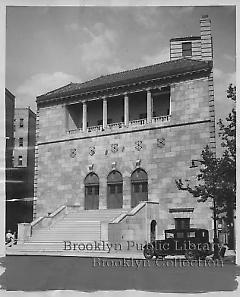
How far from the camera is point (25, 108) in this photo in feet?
19.9

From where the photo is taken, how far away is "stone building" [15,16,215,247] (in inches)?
234

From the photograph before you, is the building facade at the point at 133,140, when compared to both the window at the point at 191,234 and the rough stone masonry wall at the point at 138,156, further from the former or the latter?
the window at the point at 191,234

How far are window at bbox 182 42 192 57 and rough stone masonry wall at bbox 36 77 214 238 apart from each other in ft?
1.12

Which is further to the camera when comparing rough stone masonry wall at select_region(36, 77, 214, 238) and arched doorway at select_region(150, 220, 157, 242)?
rough stone masonry wall at select_region(36, 77, 214, 238)

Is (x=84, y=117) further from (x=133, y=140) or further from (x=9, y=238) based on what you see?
(x=9, y=238)

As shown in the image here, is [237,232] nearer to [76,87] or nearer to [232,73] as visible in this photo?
[232,73]

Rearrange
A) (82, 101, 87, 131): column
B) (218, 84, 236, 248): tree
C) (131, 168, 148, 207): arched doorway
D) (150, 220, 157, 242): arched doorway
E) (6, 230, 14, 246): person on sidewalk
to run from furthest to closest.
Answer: (82, 101, 87, 131): column → (131, 168, 148, 207): arched doorway → (150, 220, 157, 242): arched doorway → (218, 84, 236, 248): tree → (6, 230, 14, 246): person on sidewalk

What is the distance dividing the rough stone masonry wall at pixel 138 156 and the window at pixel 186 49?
0.34m

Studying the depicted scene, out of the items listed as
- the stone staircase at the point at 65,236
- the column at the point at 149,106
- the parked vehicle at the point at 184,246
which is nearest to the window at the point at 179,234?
the parked vehicle at the point at 184,246

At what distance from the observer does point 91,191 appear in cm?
634

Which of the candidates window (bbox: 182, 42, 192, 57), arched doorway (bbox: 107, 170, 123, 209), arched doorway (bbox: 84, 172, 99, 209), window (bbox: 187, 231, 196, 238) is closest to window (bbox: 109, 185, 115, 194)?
arched doorway (bbox: 107, 170, 123, 209)

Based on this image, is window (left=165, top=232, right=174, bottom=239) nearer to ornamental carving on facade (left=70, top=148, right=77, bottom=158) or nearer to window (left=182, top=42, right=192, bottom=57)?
ornamental carving on facade (left=70, top=148, right=77, bottom=158)

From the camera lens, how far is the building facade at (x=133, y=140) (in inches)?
234
